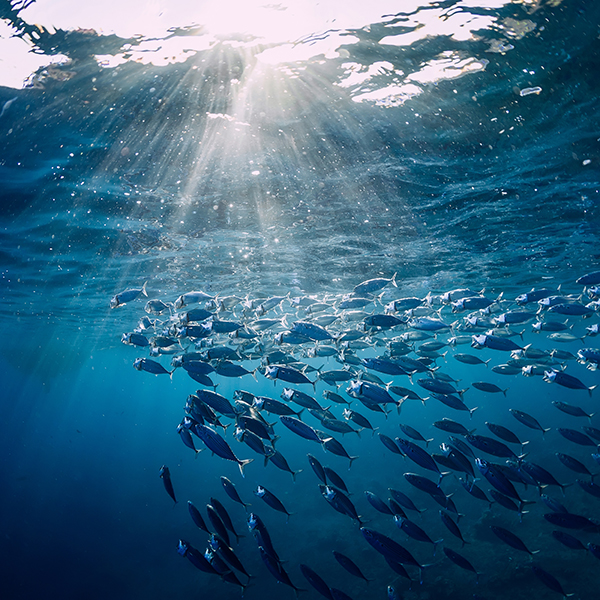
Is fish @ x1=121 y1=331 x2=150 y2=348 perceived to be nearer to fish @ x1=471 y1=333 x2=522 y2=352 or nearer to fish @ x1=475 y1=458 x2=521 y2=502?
fish @ x1=475 y1=458 x2=521 y2=502

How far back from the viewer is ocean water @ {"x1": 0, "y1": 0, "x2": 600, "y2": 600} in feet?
20.4

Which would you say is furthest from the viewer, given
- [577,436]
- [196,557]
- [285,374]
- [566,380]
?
[577,436]

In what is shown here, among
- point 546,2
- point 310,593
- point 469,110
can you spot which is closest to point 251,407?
point 469,110

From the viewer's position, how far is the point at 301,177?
970 cm

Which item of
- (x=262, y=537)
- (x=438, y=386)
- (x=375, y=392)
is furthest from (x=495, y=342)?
(x=262, y=537)

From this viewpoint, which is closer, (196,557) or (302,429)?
(196,557)

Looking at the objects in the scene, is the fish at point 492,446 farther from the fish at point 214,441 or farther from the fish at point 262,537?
the fish at point 214,441

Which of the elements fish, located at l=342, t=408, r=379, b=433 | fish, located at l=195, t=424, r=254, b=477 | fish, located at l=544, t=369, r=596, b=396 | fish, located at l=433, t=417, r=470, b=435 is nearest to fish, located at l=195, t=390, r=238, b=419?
fish, located at l=195, t=424, r=254, b=477

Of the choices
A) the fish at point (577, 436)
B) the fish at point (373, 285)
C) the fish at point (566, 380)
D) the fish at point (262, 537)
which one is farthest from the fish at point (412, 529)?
the fish at point (373, 285)

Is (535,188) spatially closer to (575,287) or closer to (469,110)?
(469,110)

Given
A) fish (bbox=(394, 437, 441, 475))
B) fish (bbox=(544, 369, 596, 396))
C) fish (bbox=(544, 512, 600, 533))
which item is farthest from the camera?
fish (bbox=(544, 369, 596, 396))

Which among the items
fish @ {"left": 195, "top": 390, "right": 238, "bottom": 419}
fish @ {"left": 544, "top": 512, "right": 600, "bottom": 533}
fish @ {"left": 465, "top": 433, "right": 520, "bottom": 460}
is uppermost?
fish @ {"left": 195, "top": 390, "right": 238, "bottom": 419}

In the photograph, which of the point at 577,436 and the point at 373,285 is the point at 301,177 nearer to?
the point at 373,285

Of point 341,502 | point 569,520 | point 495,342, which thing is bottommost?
point 569,520
